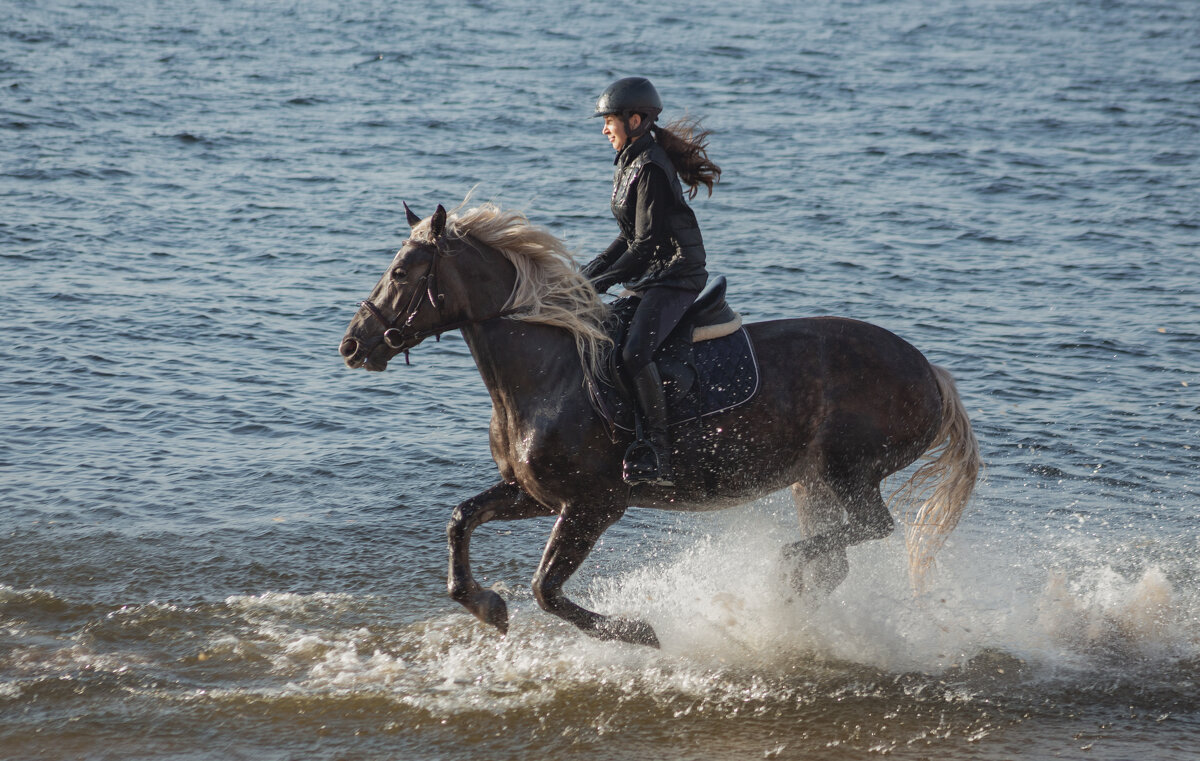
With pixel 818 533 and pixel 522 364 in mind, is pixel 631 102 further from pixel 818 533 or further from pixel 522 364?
pixel 818 533

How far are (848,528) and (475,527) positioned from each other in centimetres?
222

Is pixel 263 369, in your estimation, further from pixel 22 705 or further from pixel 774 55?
pixel 774 55

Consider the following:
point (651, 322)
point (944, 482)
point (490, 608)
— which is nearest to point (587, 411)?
point (651, 322)

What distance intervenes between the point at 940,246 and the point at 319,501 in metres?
10.7

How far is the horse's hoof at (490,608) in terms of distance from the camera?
7.16m

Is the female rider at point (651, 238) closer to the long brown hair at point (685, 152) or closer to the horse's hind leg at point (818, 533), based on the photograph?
the long brown hair at point (685, 152)

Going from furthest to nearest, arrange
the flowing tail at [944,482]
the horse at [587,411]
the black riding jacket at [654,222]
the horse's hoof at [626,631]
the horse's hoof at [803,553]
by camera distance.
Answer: the flowing tail at [944,482], the horse's hoof at [803,553], the horse's hoof at [626,631], the black riding jacket at [654,222], the horse at [587,411]

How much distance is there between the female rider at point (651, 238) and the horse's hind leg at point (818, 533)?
1.07 meters

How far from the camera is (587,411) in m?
7.07

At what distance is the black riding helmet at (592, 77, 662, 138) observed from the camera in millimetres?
6938

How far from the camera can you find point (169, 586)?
869 cm

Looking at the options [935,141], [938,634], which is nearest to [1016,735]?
[938,634]

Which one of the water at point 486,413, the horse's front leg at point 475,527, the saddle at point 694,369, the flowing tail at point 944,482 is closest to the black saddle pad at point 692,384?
the saddle at point 694,369

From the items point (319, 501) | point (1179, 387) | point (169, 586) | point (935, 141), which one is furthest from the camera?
point (935, 141)
